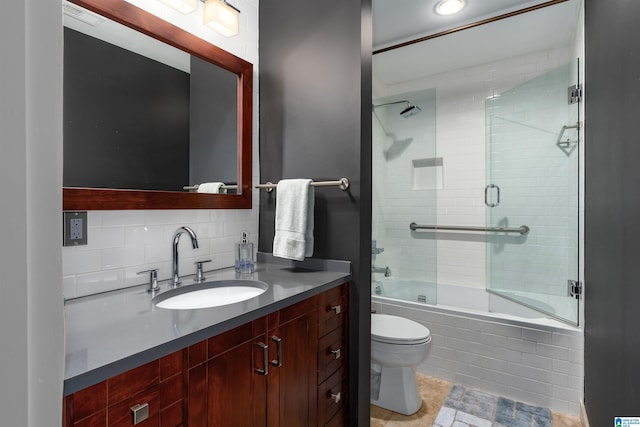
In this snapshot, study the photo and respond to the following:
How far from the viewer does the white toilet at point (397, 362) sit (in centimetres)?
183

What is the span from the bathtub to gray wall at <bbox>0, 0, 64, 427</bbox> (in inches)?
93.2

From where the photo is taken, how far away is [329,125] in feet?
5.32

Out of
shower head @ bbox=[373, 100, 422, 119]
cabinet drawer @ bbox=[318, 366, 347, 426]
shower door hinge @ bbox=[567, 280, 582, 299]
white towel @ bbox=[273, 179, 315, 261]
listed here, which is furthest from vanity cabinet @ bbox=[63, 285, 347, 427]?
shower head @ bbox=[373, 100, 422, 119]

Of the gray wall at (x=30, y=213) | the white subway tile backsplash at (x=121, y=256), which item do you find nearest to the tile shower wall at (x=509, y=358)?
the white subway tile backsplash at (x=121, y=256)

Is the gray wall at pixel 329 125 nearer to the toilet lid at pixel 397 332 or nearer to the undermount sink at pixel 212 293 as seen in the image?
the toilet lid at pixel 397 332

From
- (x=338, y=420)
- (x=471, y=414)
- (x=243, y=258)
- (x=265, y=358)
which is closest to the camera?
(x=265, y=358)

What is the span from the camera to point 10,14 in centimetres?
22

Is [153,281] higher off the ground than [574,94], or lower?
lower

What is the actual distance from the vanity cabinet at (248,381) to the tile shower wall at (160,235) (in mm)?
552

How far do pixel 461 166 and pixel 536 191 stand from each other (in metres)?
0.70

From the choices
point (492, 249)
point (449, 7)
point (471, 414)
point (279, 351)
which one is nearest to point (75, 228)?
point (279, 351)

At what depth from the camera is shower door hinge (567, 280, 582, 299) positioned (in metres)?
Result: 2.13

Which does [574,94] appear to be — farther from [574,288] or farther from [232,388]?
[232,388]

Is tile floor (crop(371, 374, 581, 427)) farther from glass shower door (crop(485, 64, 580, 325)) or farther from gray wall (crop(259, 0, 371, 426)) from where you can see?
glass shower door (crop(485, 64, 580, 325))
